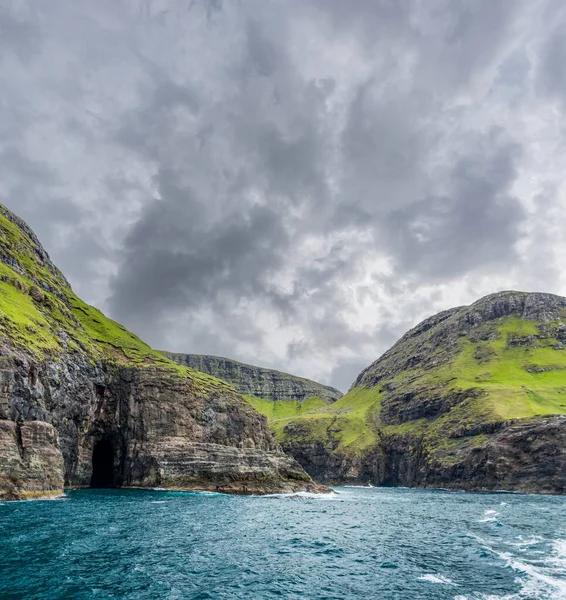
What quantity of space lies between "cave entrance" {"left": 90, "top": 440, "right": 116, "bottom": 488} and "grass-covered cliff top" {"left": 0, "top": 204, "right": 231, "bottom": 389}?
23443 millimetres

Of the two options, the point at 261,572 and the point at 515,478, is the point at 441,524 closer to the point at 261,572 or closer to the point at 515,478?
the point at 261,572

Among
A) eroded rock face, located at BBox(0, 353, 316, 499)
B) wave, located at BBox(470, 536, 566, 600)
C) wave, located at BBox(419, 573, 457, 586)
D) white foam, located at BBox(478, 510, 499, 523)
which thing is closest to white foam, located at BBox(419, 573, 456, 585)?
wave, located at BBox(419, 573, 457, 586)

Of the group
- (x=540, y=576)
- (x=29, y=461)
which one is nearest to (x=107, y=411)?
(x=29, y=461)

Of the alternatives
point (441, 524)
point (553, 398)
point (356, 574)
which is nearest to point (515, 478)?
point (553, 398)

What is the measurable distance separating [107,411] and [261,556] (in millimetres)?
87813

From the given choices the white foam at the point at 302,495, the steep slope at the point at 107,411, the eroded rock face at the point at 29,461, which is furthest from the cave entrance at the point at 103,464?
the eroded rock face at the point at 29,461

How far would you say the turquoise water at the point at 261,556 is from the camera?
90.8 feet

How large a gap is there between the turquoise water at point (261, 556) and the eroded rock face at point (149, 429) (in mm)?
27733

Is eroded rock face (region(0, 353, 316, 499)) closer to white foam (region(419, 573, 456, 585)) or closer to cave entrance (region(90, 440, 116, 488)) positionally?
cave entrance (region(90, 440, 116, 488))

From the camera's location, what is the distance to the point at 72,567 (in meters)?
30.3

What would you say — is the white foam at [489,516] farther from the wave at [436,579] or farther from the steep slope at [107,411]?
the steep slope at [107,411]

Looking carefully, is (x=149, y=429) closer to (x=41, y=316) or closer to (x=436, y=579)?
(x=41, y=316)

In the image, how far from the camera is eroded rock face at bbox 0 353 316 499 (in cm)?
8712

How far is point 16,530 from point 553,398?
210m
